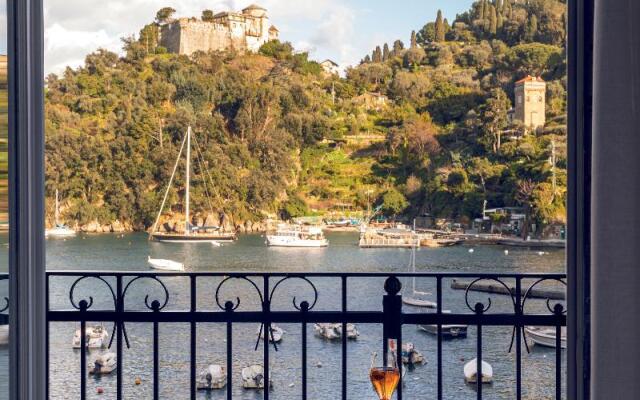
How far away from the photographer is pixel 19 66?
3.73ft

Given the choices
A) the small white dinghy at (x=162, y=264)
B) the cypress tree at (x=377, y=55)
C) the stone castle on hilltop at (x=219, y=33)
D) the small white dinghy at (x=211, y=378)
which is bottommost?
the small white dinghy at (x=211, y=378)

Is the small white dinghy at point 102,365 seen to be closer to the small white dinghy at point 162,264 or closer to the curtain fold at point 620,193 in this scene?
the small white dinghy at point 162,264

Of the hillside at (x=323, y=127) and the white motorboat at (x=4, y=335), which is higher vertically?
the hillside at (x=323, y=127)

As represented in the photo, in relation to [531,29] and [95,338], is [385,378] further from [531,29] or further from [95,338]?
[531,29]

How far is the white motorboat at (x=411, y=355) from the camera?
40.7 ft

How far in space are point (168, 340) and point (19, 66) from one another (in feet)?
43.7

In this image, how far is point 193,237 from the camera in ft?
59.2

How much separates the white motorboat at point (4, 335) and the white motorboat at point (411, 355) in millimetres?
11415

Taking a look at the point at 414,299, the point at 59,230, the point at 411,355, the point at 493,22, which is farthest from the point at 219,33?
the point at 411,355

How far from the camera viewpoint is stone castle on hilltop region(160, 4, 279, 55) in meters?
18.2

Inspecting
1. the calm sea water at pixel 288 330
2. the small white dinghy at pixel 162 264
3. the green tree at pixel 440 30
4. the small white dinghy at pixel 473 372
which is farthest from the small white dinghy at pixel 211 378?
the green tree at pixel 440 30

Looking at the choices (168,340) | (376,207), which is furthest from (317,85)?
(168,340)

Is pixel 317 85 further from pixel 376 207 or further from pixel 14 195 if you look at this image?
pixel 14 195

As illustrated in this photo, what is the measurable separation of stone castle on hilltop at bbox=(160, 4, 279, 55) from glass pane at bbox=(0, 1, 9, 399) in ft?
57.2
